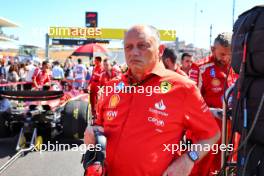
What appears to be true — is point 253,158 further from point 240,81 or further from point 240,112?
point 240,81

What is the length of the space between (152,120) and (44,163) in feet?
13.8

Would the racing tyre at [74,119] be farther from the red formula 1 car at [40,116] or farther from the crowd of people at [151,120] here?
the crowd of people at [151,120]

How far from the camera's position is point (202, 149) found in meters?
2.37

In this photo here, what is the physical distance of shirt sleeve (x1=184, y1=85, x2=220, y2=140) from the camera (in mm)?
2351

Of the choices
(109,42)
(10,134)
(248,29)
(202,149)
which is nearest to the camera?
(248,29)

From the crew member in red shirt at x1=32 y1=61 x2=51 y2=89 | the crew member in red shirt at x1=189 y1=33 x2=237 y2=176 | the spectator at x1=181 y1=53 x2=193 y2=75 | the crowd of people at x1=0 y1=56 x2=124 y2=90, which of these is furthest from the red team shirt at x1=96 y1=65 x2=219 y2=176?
the crew member in red shirt at x1=32 y1=61 x2=51 y2=89

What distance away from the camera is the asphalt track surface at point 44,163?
18.7ft

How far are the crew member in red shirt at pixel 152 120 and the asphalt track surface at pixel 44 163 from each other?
3.34 m

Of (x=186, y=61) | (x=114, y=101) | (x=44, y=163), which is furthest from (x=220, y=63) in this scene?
(x=186, y=61)

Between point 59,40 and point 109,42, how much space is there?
5.36 metres

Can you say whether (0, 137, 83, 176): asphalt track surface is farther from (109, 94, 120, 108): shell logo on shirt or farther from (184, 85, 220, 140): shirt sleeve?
(184, 85, 220, 140): shirt sleeve

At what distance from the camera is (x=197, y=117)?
2355 mm

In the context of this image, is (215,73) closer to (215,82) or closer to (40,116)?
(215,82)

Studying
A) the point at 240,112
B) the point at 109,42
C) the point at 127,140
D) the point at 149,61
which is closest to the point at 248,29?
the point at 240,112
